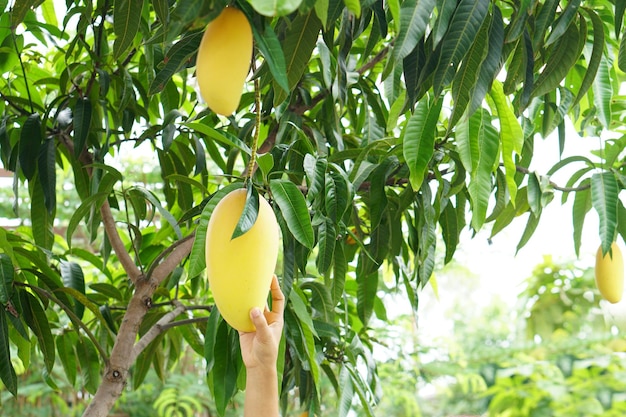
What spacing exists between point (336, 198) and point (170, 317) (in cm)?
48

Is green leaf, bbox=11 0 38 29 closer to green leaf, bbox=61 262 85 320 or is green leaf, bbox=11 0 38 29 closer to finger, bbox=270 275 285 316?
finger, bbox=270 275 285 316

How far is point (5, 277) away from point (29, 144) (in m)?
0.23

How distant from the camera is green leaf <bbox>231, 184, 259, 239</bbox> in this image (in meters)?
0.45

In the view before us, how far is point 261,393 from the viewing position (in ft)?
2.43

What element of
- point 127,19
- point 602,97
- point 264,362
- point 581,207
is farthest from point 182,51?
point 581,207

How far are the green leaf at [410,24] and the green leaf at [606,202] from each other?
1.52ft

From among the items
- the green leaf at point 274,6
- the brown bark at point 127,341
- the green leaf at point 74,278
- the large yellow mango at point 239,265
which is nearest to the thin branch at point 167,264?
the brown bark at point 127,341

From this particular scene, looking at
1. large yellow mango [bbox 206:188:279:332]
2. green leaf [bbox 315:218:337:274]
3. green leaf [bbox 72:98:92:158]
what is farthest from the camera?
green leaf [bbox 72:98:92:158]

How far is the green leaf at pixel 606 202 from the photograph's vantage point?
89 centimetres

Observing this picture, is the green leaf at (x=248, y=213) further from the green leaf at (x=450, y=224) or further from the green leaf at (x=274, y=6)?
the green leaf at (x=450, y=224)

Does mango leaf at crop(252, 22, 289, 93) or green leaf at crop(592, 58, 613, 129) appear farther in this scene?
green leaf at crop(592, 58, 613, 129)

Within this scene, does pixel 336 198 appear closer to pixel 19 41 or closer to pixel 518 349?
pixel 19 41

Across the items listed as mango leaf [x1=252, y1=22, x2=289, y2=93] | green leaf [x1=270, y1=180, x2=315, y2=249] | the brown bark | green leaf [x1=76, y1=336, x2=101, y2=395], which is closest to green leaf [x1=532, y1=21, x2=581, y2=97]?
green leaf [x1=270, y1=180, x2=315, y2=249]

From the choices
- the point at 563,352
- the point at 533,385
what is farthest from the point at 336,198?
the point at 563,352
